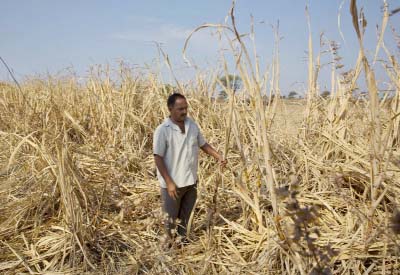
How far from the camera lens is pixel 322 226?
232 centimetres

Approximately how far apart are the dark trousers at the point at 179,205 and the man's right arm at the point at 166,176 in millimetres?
140

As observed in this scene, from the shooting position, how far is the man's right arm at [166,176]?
92.4 inches

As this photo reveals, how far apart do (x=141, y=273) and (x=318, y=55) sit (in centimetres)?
228

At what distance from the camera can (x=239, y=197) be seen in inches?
97.4

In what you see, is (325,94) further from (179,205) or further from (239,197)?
(179,205)

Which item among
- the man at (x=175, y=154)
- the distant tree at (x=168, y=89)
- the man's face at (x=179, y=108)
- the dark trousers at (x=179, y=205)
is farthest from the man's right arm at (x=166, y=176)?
the distant tree at (x=168, y=89)

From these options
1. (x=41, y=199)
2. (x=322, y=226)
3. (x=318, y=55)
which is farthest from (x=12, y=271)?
(x=318, y=55)

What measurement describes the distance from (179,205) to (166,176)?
360 mm

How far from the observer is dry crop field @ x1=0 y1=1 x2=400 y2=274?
1.84 m

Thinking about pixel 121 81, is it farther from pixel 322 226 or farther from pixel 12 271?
pixel 322 226

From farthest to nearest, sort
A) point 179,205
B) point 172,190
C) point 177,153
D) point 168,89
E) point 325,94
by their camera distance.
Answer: point 168,89, point 325,94, point 179,205, point 177,153, point 172,190

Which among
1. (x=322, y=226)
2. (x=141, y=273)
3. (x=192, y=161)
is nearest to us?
(x=141, y=273)

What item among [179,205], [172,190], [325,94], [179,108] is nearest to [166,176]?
[172,190]

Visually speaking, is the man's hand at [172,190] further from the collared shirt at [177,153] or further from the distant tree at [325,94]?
the distant tree at [325,94]
